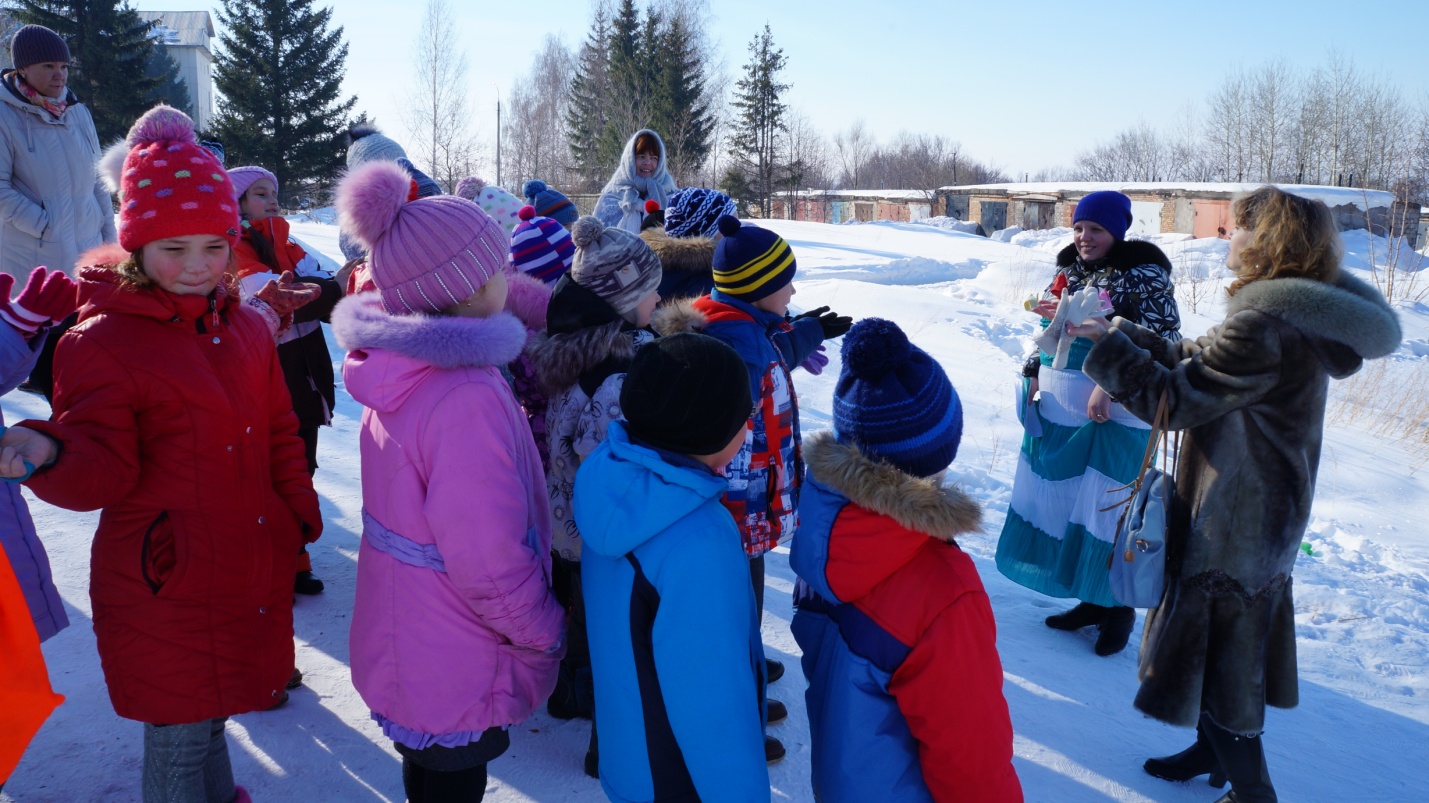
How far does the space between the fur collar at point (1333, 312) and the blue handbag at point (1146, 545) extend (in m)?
0.37

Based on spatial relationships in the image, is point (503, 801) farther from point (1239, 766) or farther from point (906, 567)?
point (1239, 766)

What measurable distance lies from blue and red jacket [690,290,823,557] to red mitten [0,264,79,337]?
5.30ft

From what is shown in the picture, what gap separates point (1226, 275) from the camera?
15.4 metres

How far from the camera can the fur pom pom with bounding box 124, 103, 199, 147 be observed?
85.0 inches

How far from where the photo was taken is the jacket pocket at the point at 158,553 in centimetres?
194

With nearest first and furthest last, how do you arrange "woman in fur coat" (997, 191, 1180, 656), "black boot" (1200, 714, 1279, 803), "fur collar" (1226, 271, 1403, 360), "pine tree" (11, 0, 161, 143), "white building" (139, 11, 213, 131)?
"fur collar" (1226, 271, 1403, 360)
"black boot" (1200, 714, 1279, 803)
"woman in fur coat" (997, 191, 1180, 656)
"pine tree" (11, 0, 161, 143)
"white building" (139, 11, 213, 131)

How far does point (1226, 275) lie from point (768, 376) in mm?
15450

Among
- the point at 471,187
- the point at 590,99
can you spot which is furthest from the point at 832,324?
the point at 590,99

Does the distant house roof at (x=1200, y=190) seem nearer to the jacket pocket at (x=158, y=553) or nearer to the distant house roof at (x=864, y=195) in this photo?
the distant house roof at (x=864, y=195)

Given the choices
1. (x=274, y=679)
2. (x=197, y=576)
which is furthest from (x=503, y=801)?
(x=197, y=576)

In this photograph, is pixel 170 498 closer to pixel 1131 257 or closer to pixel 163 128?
pixel 163 128

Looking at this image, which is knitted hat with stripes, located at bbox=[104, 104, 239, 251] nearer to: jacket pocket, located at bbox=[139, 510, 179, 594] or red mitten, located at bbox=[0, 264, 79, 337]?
red mitten, located at bbox=[0, 264, 79, 337]

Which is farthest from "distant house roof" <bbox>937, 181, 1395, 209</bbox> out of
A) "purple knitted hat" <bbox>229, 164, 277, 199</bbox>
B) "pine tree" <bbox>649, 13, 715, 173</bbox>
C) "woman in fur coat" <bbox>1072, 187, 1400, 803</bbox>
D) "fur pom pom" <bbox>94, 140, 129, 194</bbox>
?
"fur pom pom" <bbox>94, 140, 129, 194</bbox>

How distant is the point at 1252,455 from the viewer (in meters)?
2.48
